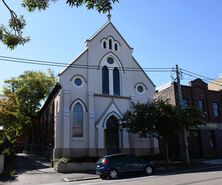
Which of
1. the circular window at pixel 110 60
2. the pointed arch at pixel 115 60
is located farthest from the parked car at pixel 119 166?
the circular window at pixel 110 60

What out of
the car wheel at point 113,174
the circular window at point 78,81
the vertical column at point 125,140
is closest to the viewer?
the car wheel at point 113,174

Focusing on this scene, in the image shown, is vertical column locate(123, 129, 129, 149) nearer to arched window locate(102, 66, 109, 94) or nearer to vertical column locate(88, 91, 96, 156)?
vertical column locate(88, 91, 96, 156)

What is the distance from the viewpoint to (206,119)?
33344mm

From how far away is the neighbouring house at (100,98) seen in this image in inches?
1038

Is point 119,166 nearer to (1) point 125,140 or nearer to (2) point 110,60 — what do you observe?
(1) point 125,140

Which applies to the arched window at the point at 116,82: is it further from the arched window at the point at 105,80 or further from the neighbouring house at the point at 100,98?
the arched window at the point at 105,80

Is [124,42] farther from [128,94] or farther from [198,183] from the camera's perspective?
[198,183]

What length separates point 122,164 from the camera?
19.1 m

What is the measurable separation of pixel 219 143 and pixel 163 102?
13.2 meters

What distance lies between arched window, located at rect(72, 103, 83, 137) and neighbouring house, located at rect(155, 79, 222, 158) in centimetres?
1024

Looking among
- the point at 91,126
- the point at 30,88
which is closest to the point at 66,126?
the point at 91,126

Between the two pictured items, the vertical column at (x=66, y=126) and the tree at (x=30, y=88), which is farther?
the tree at (x=30, y=88)

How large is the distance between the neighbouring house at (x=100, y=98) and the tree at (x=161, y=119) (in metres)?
4.00

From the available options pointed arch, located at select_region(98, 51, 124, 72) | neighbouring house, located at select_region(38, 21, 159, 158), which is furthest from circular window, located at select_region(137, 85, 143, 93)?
pointed arch, located at select_region(98, 51, 124, 72)
